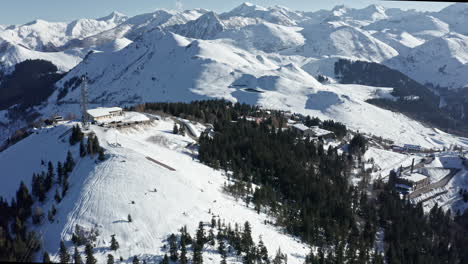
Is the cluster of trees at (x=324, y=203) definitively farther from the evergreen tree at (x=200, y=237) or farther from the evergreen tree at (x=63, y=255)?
the evergreen tree at (x=63, y=255)

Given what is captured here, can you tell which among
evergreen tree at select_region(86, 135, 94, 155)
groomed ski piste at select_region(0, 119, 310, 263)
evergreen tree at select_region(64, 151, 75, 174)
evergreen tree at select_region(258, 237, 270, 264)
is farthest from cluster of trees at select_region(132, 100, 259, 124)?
evergreen tree at select_region(258, 237, 270, 264)

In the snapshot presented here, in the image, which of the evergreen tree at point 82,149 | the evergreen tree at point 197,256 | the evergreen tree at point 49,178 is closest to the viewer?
the evergreen tree at point 197,256

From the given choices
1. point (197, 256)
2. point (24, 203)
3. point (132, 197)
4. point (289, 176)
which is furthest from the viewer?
point (289, 176)

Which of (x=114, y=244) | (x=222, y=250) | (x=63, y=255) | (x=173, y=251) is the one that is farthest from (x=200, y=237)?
(x=63, y=255)

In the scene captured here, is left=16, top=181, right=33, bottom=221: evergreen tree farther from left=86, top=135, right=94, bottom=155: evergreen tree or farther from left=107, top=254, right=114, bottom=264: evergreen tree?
left=107, top=254, right=114, bottom=264: evergreen tree

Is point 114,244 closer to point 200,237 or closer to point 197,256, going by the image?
point 197,256

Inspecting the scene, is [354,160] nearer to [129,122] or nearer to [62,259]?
[129,122]

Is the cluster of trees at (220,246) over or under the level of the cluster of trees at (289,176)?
over

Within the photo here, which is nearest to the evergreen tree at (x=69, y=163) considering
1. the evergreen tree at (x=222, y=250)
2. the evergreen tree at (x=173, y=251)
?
the evergreen tree at (x=173, y=251)

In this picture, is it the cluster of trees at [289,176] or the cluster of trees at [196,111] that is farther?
the cluster of trees at [196,111]
